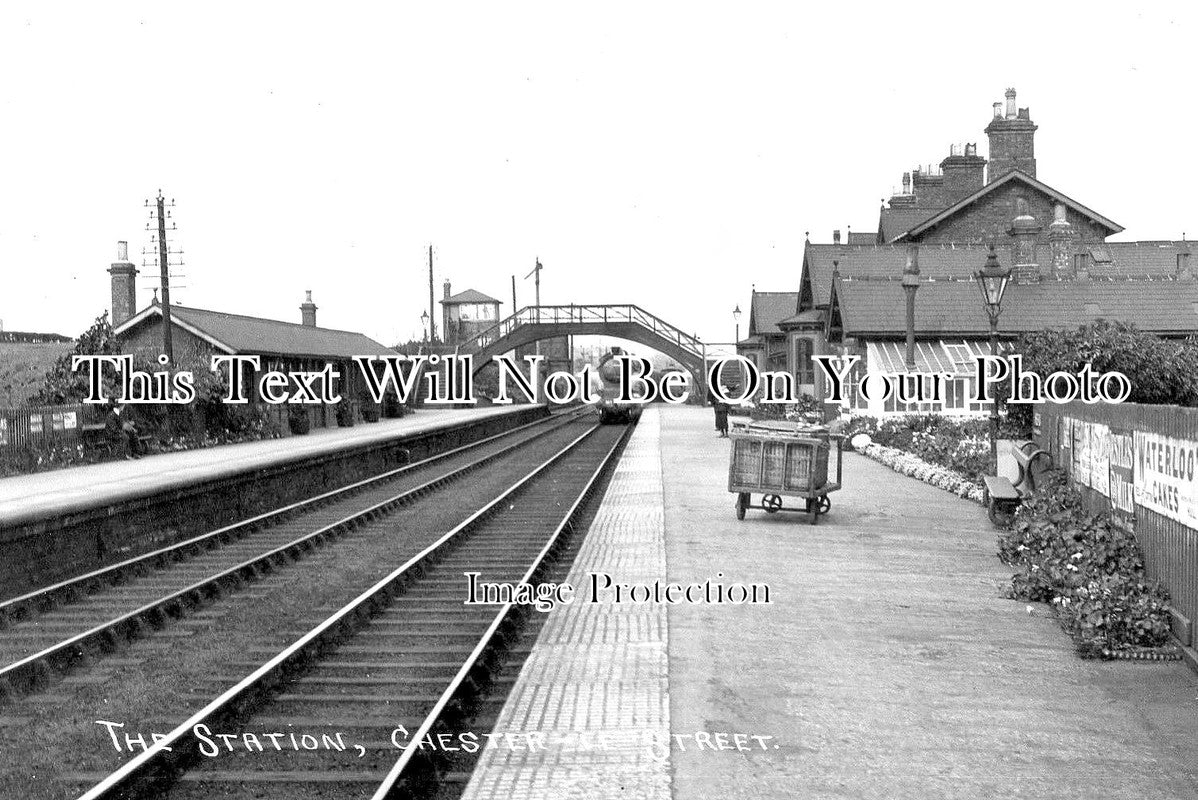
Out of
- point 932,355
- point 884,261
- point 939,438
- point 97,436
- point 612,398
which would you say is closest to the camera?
point 939,438

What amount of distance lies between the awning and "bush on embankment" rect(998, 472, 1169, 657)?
20057 mm

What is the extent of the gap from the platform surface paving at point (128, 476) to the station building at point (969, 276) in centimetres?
1360

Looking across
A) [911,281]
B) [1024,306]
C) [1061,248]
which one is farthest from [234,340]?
[1061,248]

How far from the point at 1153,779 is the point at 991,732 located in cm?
101

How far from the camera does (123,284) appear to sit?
4606 cm

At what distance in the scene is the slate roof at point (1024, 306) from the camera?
34094 mm

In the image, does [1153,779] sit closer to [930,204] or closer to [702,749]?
[702,749]

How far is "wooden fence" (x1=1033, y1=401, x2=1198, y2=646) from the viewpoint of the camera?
8.71 meters

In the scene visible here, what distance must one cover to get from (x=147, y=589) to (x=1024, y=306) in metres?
28.1

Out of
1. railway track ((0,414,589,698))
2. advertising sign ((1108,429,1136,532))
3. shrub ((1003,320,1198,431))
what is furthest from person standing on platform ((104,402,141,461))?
advertising sign ((1108,429,1136,532))

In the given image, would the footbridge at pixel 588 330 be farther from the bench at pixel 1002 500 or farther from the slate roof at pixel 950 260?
the bench at pixel 1002 500

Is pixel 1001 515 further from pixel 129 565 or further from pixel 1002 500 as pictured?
pixel 129 565

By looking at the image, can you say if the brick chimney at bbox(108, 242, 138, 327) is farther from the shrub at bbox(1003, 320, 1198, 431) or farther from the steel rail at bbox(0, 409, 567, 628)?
the shrub at bbox(1003, 320, 1198, 431)

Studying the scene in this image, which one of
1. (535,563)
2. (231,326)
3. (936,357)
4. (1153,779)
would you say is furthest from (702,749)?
(231,326)
